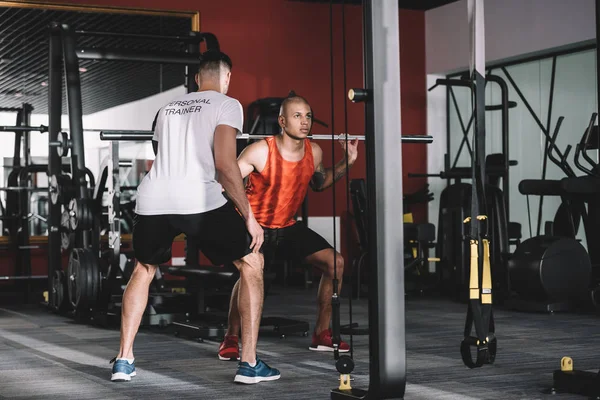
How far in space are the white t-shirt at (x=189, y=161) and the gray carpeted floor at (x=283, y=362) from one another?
2.32ft

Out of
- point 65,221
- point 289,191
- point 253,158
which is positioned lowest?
point 65,221

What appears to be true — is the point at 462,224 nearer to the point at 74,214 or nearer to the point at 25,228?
the point at 74,214

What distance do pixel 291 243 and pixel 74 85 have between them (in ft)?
8.20

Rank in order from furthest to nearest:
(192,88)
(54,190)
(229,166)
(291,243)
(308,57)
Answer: (308,57), (192,88), (54,190), (291,243), (229,166)

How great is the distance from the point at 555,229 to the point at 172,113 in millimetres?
4122

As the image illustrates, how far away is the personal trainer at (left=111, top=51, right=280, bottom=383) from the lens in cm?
341

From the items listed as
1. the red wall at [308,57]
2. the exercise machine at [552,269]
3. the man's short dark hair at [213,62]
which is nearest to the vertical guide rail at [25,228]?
the red wall at [308,57]

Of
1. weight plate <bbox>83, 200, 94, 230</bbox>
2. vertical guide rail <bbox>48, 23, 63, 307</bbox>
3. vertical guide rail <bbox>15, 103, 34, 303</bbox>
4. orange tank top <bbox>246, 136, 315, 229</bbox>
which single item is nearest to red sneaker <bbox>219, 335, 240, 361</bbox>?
orange tank top <bbox>246, 136, 315, 229</bbox>

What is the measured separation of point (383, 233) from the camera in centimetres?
258

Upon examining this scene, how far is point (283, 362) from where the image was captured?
4.00m

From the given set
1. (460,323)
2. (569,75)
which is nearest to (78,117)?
(460,323)

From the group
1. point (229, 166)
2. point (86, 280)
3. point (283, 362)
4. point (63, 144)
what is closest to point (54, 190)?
point (63, 144)

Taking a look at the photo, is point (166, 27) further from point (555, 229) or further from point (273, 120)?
point (555, 229)

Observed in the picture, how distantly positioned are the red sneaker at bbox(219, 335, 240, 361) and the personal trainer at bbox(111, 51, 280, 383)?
598mm
